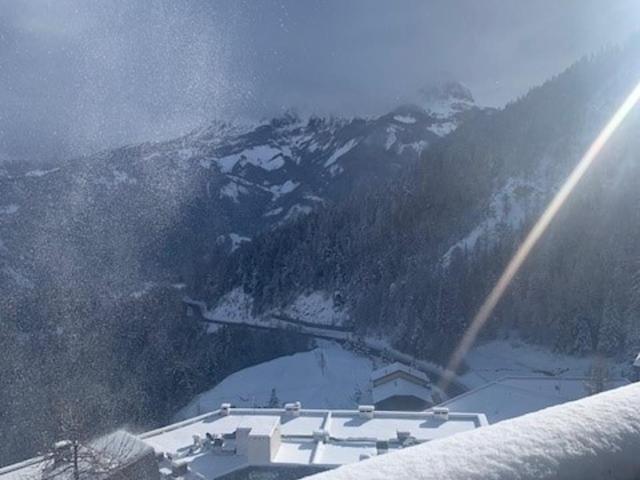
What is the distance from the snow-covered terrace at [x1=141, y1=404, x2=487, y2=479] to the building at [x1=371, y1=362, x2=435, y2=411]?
7.57 meters

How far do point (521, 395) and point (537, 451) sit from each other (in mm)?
18824

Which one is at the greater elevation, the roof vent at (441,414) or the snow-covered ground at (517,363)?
the roof vent at (441,414)

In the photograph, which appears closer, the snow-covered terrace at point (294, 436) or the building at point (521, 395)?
the snow-covered terrace at point (294, 436)

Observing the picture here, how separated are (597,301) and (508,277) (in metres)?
6.05

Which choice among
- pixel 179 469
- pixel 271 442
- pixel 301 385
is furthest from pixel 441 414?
pixel 301 385

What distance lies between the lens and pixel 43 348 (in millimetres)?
33094

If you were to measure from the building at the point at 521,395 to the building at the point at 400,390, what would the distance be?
1.51 m

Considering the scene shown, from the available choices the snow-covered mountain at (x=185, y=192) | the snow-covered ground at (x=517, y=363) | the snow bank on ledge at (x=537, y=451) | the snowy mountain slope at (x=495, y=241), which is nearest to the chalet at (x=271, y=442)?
the snow bank on ledge at (x=537, y=451)

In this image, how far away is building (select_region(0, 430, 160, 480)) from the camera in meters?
7.57

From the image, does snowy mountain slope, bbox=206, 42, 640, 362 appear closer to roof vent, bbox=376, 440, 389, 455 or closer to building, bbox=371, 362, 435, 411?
building, bbox=371, 362, 435, 411

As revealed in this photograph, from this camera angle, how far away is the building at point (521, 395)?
17234 mm

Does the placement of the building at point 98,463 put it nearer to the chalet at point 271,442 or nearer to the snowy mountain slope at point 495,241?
the chalet at point 271,442

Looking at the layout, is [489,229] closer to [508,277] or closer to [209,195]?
[508,277]

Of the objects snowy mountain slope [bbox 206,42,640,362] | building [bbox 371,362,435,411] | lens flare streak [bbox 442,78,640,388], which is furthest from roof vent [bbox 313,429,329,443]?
snowy mountain slope [bbox 206,42,640,362]
